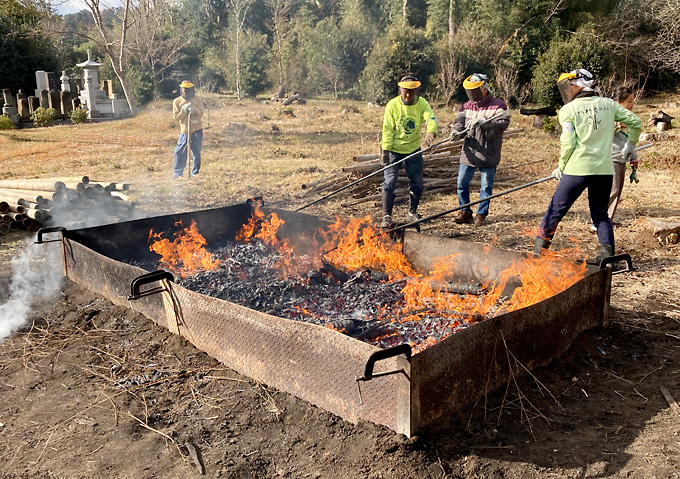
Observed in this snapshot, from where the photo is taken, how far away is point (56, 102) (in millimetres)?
25062

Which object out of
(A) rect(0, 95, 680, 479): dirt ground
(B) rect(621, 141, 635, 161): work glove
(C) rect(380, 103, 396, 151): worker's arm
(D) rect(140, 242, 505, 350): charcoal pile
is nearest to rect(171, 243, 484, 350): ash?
(D) rect(140, 242, 505, 350): charcoal pile

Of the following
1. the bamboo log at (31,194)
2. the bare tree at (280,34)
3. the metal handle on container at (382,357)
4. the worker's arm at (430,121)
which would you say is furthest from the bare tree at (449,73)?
the metal handle on container at (382,357)

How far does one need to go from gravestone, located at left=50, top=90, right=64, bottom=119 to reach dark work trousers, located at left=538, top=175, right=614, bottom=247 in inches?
987

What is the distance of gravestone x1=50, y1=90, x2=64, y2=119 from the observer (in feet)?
81.3

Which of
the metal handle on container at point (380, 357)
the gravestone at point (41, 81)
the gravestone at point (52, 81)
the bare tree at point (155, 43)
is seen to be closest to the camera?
the metal handle on container at point (380, 357)

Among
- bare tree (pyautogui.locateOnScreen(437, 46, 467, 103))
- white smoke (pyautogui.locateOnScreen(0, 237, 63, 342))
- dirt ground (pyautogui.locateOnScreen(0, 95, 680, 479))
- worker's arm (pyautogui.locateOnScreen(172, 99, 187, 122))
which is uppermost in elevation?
bare tree (pyautogui.locateOnScreen(437, 46, 467, 103))

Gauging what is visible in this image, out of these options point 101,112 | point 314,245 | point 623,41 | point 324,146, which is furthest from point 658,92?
point 101,112

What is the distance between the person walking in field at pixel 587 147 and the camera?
495 centimetres

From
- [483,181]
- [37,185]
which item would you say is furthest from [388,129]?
[37,185]

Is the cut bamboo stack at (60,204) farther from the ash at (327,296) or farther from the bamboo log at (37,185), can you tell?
the ash at (327,296)

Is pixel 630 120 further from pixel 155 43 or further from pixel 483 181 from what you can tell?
pixel 155 43

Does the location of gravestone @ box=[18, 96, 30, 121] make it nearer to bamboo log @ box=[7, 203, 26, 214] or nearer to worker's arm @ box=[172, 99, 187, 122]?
worker's arm @ box=[172, 99, 187, 122]

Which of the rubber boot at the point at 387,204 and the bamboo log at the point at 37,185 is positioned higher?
the bamboo log at the point at 37,185

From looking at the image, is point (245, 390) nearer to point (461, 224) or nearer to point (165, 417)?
point (165, 417)
